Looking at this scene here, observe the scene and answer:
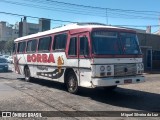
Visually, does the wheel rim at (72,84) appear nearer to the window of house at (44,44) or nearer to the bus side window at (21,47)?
the window of house at (44,44)

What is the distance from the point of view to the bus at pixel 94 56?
10836 mm

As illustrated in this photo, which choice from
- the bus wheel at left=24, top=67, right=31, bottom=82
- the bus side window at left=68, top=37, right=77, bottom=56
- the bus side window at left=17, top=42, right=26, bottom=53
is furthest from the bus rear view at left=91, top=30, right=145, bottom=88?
the bus side window at left=17, top=42, right=26, bottom=53

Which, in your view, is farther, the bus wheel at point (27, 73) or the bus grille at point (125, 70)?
the bus wheel at point (27, 73)

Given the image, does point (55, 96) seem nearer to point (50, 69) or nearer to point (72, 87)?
point (72, 87)

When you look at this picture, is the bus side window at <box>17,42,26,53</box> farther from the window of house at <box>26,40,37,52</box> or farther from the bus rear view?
the bus rear view

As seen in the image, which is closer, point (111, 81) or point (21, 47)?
point (111, 81)

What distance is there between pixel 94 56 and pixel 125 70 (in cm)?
145

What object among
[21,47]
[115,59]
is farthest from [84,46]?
[21,47]

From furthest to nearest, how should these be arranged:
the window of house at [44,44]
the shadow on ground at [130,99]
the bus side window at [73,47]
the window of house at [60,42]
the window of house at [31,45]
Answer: the window of house at [31,45] → the window of house at [44,44] → the window of house at [60,42] → the bus side window at [73,47] → the shadow on ground at [130,99]

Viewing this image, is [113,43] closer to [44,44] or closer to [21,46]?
[44,44]

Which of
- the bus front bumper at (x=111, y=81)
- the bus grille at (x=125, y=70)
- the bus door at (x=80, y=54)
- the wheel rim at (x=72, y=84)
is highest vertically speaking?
the bus door at (x=80, y=54)

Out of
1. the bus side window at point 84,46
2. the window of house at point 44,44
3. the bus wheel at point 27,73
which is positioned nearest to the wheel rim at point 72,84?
the bus side window at point 84,46

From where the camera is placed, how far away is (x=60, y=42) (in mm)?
13742

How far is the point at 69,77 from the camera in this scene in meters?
12.9
